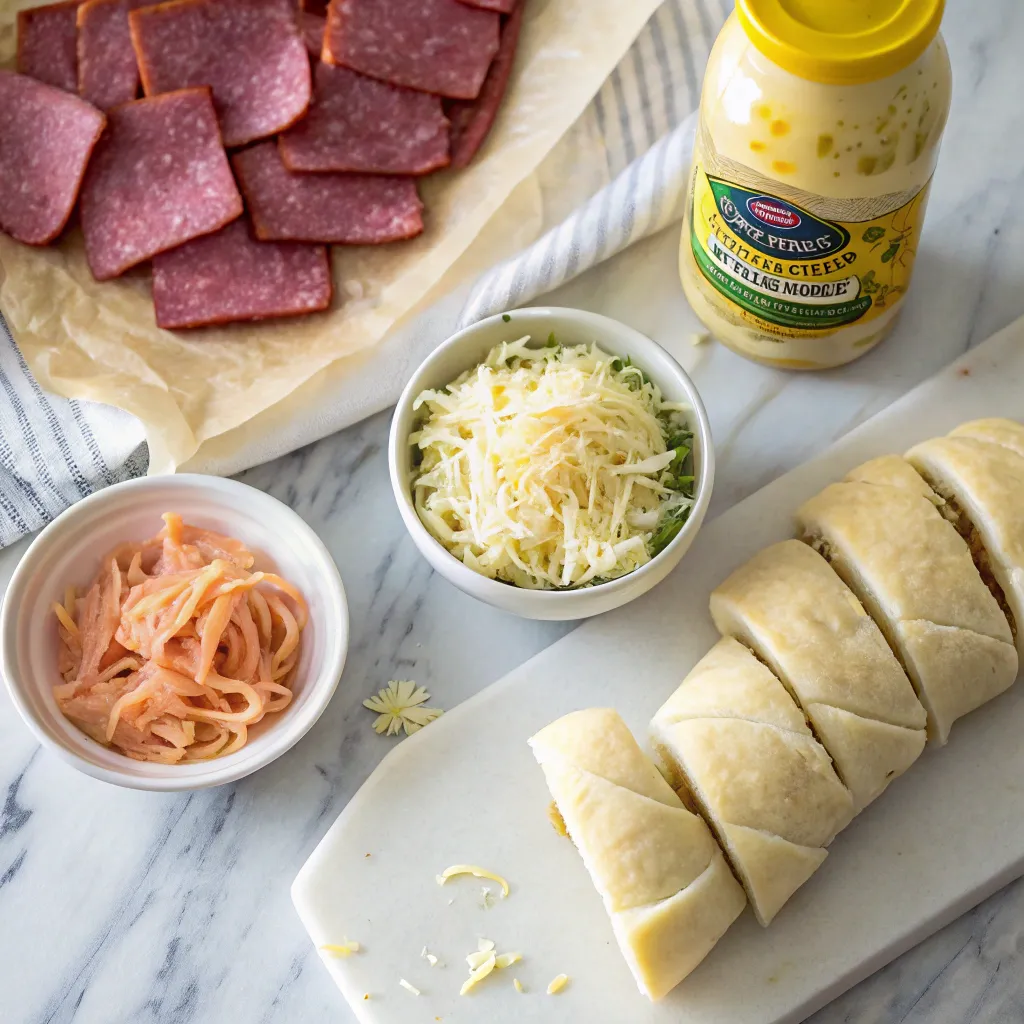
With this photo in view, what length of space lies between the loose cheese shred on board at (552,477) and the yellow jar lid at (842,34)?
57 centimetres

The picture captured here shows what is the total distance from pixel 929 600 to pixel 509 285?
0.93m

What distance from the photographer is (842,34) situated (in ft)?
5.50

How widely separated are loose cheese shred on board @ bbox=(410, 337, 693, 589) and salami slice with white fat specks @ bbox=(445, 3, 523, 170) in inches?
23.3

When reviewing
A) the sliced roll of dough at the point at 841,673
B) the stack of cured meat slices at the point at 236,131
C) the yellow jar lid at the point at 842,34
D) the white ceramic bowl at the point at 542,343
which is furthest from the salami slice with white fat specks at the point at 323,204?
the sliced roll of dough at the point at 841,673

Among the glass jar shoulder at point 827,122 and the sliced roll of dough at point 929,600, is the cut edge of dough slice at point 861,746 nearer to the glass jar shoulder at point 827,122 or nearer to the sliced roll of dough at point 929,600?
the sliced roll of dough at point 929,600

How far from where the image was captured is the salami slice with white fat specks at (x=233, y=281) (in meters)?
2.29

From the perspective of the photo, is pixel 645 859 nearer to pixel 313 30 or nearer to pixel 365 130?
pixel 365 130

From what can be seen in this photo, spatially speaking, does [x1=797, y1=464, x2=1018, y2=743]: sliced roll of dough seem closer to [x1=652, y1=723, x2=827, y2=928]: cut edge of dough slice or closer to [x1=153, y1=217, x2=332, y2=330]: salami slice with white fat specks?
[x1=652, y1=723, x2=827, y2=928]: cut edge of dough slice

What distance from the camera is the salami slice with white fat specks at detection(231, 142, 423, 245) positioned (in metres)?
2.32

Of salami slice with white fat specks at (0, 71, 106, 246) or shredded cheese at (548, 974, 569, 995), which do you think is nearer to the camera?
shredded cheese at (548, 974, 569, 995)

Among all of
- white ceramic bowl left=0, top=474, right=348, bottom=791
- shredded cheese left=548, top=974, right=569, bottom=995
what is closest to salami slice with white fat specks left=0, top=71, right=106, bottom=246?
white ceramic bowl left=0, top=474, right=348, bottom=791

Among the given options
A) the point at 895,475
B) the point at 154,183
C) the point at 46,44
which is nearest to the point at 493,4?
the point at 154,183

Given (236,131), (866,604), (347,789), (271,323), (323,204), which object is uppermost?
(236,131)

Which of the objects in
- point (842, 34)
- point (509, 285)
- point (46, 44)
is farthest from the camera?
point (46, 44)
